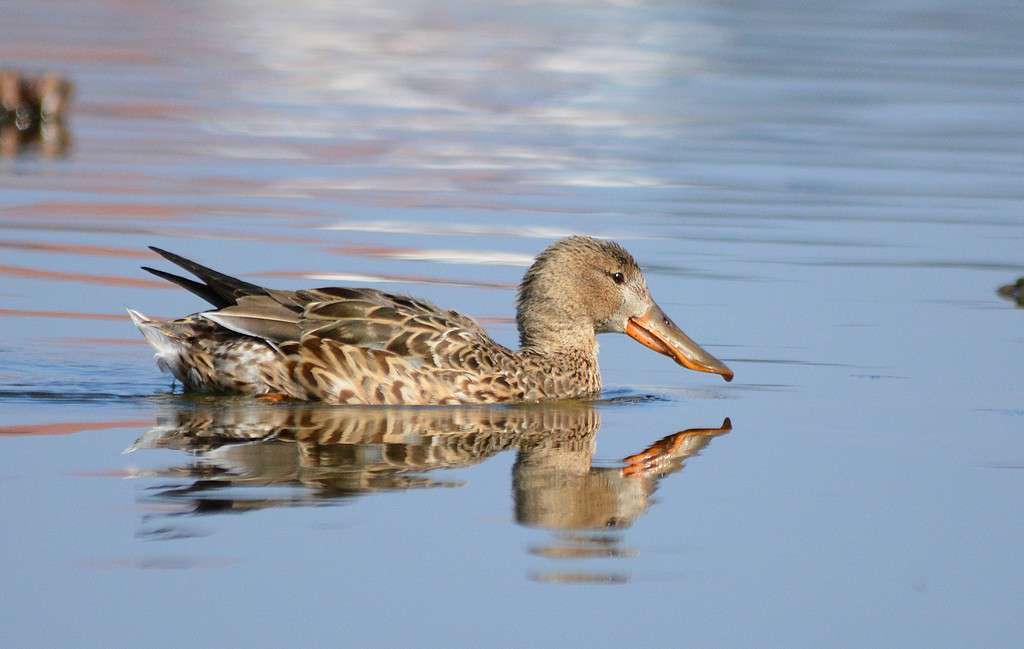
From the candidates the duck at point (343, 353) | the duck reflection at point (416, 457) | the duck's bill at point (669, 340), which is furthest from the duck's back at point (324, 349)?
the duck's bill at point (669, 340)

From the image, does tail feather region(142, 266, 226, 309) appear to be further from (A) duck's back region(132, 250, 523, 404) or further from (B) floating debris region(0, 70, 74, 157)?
(B) floating debris region(0, 70, 74, 157)

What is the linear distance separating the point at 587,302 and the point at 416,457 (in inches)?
94.3

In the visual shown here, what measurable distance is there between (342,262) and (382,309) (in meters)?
3.74

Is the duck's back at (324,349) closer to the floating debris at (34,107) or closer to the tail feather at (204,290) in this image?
the tail feather at (204,290)

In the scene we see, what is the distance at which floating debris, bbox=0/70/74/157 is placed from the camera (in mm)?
19766

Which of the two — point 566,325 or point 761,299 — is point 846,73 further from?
point 566,325

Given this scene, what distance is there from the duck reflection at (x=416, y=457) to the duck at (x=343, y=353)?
0.40 ft

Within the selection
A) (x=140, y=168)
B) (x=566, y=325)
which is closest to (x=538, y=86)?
(x=140, y=168)

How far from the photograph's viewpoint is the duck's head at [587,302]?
34.6 ft

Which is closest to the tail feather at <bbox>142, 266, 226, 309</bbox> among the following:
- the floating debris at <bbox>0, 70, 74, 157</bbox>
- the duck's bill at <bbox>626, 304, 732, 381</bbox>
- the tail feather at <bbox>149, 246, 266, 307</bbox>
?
the tail feather at <bbox>149, 246, 266, 307</bbox>

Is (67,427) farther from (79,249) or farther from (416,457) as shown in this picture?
(79,249)

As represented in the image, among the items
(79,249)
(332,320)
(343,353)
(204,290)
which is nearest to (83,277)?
(79,249)

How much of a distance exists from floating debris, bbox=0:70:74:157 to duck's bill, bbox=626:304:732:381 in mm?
10180

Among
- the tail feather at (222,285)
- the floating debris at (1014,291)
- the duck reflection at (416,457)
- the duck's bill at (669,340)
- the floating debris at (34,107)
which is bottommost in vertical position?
the duck reflection at (416,457)
